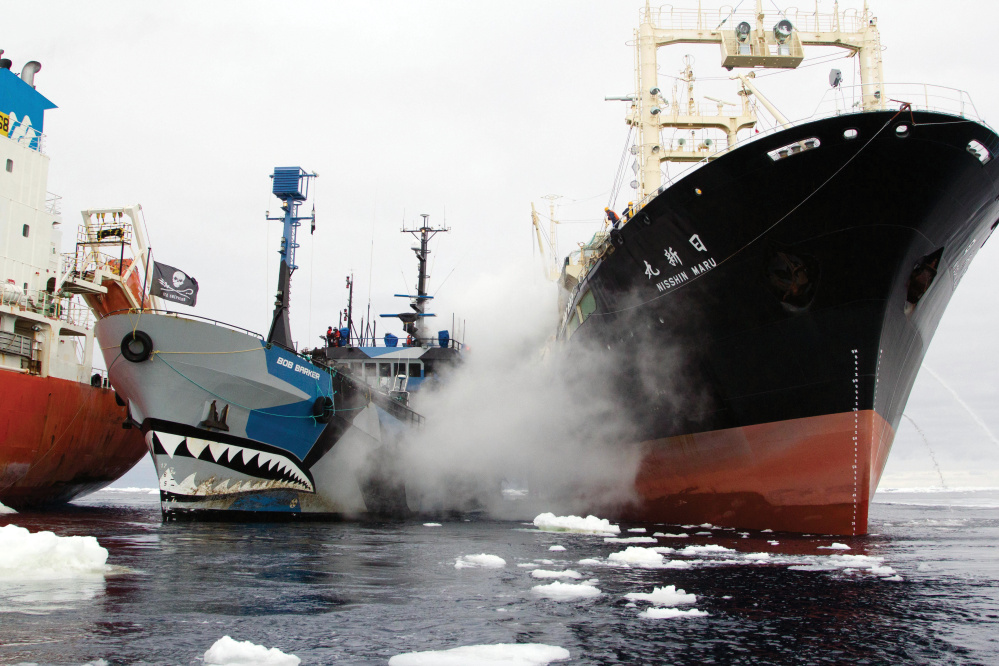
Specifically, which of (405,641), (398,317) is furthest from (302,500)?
(398,317)

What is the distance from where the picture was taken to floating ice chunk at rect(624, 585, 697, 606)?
22.2 feet

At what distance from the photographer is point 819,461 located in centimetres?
1296

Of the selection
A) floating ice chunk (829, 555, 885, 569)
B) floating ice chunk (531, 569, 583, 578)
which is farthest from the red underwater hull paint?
floating ice chunk (531, 569, 583, 578)

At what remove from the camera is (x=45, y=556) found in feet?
26.2

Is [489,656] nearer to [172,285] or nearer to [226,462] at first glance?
[226,462]

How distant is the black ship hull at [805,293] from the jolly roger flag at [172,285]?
18.0 metres

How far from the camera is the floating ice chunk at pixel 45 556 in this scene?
7734 mm

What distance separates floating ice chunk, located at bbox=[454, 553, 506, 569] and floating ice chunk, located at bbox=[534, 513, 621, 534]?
5.28 metres

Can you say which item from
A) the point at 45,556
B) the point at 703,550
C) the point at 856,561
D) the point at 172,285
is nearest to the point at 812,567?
the point at 856,561

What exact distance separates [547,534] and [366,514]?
716 cm

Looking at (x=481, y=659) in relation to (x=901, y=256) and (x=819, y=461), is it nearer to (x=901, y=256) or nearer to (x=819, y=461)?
(x=819, y=461)

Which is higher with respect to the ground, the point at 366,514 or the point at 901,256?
the point at 901,256

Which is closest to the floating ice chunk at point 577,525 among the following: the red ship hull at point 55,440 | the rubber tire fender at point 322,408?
the rubber tire fender at point 322,408

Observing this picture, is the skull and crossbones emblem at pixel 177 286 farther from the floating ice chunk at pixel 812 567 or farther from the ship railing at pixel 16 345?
the floating ice chunk at pixel 812 567
